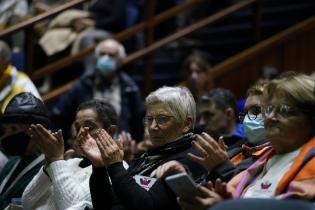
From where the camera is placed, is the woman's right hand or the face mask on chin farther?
the face mask on chin

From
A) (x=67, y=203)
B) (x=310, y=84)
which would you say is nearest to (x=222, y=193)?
(x=310, y=84)

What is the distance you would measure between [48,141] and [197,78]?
8.95 feet

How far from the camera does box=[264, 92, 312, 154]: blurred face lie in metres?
3.37

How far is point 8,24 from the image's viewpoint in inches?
312

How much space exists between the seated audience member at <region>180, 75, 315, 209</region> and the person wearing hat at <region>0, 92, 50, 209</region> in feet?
5.08

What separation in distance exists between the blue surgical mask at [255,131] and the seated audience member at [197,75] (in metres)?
2.64

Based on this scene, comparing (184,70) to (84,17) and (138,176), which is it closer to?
(84,17)

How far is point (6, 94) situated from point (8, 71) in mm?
174

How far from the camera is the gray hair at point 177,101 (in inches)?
162

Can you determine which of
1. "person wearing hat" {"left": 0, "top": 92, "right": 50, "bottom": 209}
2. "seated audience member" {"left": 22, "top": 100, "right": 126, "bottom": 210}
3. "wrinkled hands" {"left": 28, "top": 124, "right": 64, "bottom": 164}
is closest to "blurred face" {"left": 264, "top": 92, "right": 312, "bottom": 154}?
"seated audience member" {"left": 22, "top": 100, "right": 126, "bottom": 210}

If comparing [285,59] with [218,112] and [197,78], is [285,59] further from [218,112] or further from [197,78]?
[218,112]

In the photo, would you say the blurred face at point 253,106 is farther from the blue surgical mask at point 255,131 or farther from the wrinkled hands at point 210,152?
the wrinkled hands at point 210,152

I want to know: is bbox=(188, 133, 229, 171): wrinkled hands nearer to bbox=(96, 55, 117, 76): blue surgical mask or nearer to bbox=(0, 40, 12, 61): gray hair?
bbox=(0, 40, 12, 61): gray hair

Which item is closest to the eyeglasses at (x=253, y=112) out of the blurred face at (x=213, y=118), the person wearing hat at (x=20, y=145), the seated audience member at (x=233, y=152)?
the seated audience member at (x=233, y=152)
